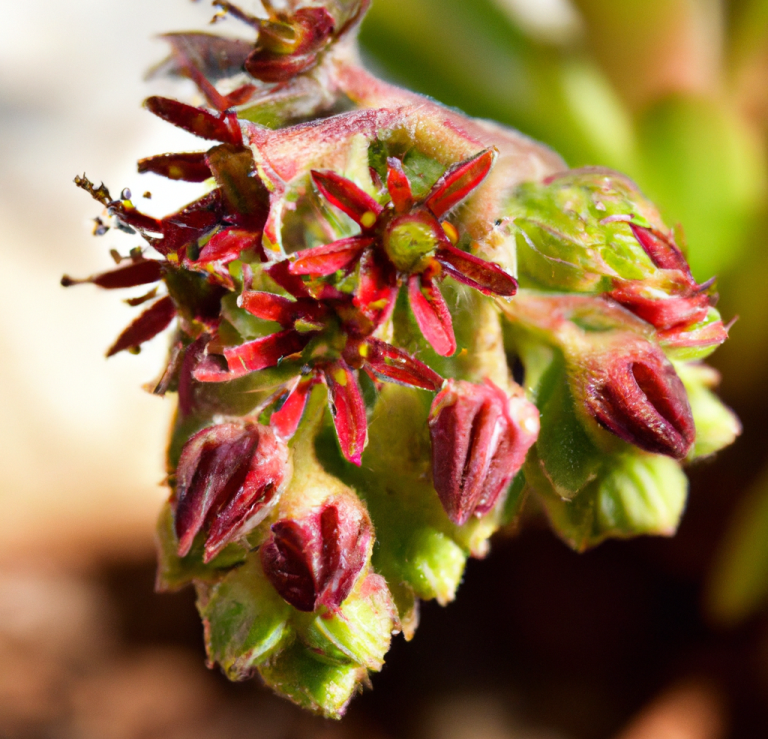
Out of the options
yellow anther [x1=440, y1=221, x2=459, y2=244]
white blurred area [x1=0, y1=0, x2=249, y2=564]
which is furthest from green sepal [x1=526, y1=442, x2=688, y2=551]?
white blurred area [x1=0, y1=0, x2=249, y2=564]

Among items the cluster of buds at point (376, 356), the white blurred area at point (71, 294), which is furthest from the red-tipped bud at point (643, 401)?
the white blurred area at point (71, 294)

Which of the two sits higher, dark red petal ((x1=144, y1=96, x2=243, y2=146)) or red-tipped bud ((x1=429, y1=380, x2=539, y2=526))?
dark red petal ((x1=144, y1=96, x2=243, y2=146))

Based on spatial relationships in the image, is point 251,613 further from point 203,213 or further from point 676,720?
point 676,720

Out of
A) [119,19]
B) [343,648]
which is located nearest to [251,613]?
[343,648]

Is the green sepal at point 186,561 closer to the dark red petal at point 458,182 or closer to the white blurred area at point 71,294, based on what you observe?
the dark red petal at point 458,182

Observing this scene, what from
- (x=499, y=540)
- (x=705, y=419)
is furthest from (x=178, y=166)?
(x=499, y=540)

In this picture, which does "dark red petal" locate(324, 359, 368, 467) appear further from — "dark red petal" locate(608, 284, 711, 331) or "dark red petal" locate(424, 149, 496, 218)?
"dark red petal" locate(608, 284, 711, 331)

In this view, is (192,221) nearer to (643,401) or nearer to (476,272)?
(476,272)
